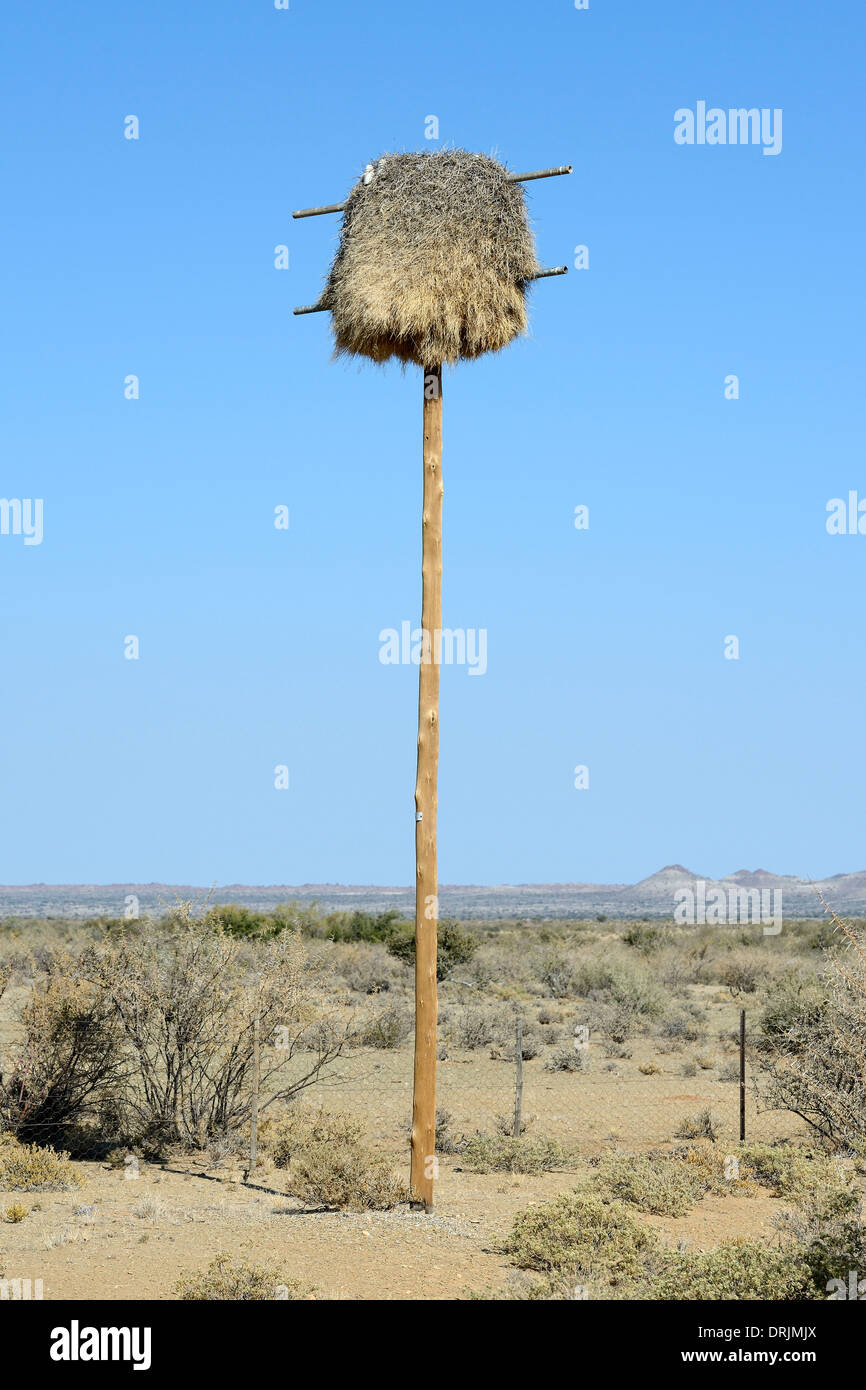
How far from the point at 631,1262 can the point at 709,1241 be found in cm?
163

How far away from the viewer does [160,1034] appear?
12.8 m

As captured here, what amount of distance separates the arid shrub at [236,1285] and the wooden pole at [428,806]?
265 centimetres

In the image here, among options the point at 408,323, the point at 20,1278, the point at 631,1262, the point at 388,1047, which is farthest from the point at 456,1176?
the point at 388,1047

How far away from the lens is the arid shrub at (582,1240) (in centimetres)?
802

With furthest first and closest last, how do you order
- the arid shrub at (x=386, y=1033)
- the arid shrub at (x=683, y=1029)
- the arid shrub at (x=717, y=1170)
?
1. the arid shrub at (x=683, y=1029)
2. the arid shrub at (x=386, y=1033)
3. the arid shrub at (x=717, y=1170)

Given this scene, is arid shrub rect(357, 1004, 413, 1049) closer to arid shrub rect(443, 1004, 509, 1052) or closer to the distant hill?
arid shrub rect(443, 1004, 509, 1052)

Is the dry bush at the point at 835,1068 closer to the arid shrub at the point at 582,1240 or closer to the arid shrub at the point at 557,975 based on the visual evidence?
the arid shrub at the point at 582,1240

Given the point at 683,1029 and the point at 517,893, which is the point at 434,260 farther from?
the point at 517,893

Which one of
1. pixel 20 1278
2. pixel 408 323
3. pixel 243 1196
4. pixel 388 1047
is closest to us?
pixel 20 1278

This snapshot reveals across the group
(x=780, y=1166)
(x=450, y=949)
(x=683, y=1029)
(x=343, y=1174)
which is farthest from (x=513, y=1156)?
(x=450, y=949)
